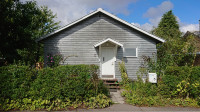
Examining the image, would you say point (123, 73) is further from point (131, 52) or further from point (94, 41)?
point (94, 41)

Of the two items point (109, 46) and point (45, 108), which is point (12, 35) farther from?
point (109, 46)

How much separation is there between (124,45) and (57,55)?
4.88m

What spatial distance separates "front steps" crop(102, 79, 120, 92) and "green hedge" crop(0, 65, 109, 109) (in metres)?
2.66

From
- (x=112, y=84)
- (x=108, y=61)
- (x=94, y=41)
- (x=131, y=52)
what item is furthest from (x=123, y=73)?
(x=94, y=41)

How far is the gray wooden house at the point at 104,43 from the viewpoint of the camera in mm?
9266

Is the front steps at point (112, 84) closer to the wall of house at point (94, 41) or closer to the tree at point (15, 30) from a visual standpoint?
the wall of house at point (94, 41)

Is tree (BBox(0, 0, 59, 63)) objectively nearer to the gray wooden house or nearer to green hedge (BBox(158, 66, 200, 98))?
the gray wooden house

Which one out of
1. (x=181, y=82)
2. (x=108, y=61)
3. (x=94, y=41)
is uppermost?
(x=94, y=41)

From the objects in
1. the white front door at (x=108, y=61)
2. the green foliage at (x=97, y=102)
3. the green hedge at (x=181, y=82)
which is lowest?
the green foliage at (x=97, y=102)

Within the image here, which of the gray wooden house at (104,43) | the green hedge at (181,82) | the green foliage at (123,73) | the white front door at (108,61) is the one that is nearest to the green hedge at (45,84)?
the green hedge at (181,82)

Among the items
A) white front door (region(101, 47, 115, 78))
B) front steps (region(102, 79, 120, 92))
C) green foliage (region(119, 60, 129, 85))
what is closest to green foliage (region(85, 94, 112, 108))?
front steps (region(102, 79, 120, 92))

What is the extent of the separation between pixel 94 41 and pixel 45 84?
5.27m

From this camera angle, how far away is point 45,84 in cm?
482

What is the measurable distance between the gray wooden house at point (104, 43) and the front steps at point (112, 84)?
77 centimetres
